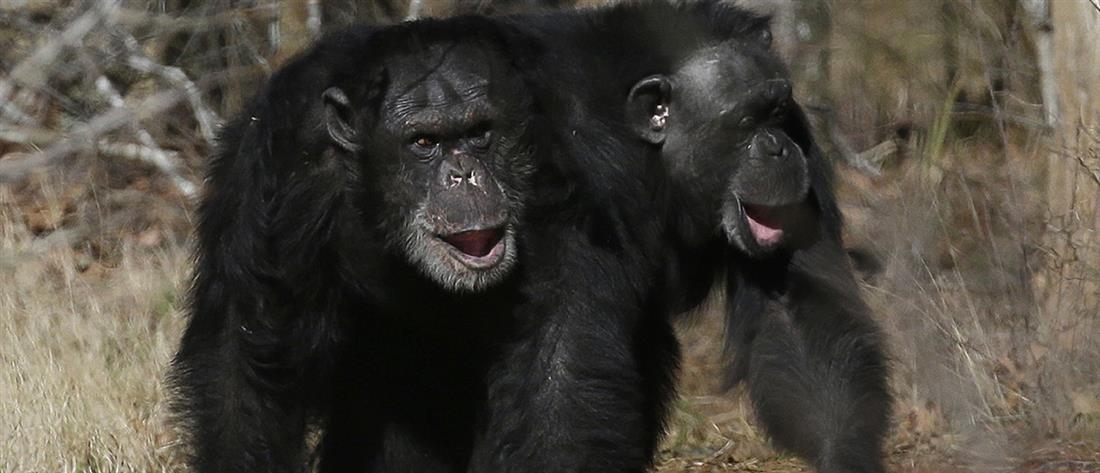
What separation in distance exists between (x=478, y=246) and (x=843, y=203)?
339 centimetres

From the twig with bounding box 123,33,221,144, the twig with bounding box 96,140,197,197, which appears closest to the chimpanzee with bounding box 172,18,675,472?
the twig with bounding box 123,33,221,144

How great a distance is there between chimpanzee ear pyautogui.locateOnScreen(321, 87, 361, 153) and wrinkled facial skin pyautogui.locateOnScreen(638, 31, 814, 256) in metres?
1.03

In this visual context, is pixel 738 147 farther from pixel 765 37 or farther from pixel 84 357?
pixel 84 357

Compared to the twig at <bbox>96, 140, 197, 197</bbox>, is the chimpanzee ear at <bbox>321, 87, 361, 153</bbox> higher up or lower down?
higher up

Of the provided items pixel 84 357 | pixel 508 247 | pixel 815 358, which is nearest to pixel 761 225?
pixel 815 358

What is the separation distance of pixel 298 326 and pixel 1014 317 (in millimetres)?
3139

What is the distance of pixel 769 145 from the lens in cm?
497

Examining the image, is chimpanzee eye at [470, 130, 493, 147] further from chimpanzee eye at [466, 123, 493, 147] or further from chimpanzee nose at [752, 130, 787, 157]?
chimpanzee nose at [752, 130, 787, 157]

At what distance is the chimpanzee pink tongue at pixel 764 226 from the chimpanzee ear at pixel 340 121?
1.27 m

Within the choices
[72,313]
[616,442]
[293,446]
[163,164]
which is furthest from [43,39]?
[616,442]

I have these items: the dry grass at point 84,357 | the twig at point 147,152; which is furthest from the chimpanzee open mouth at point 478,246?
the twig at point 147,152

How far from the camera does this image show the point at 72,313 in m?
7.35

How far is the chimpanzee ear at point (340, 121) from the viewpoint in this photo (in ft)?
15.1

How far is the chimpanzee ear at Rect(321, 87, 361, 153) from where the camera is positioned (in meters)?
4.59
